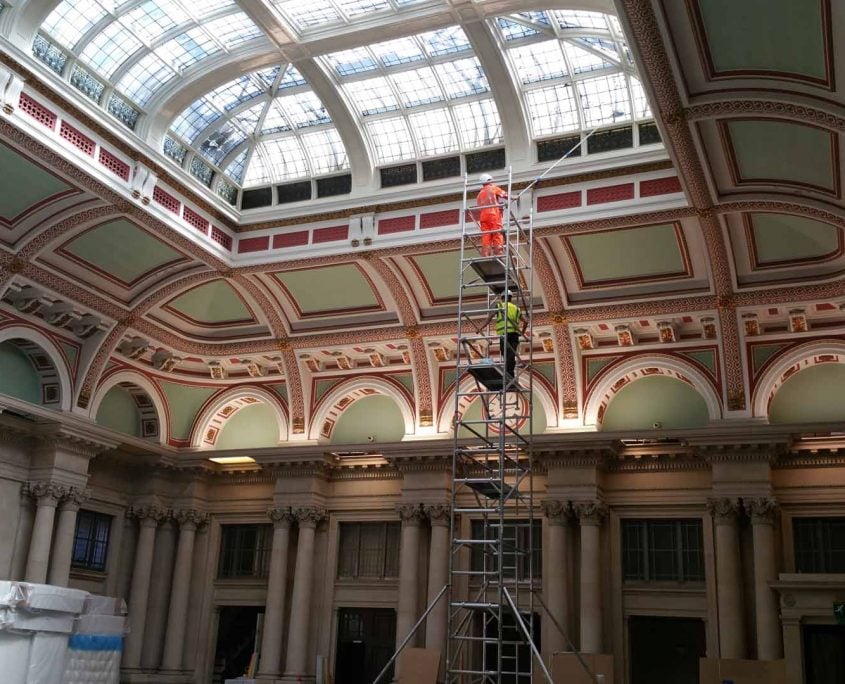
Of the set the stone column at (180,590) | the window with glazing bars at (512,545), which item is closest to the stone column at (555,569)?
the window with glazing bars at (512,545)

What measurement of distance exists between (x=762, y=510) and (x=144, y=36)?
16.5 meters

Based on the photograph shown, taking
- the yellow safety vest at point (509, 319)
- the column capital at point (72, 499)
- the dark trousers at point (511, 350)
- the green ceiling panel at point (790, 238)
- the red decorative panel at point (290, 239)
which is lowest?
the column capital at point (72, 499)

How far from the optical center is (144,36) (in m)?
20.1

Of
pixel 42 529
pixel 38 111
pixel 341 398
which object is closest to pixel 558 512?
pixel 341 398

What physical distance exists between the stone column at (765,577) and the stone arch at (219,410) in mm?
13438

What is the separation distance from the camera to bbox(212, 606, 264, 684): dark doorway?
27.4m

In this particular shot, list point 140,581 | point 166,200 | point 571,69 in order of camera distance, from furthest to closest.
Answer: point 140,581, point 166,200, point 571,69

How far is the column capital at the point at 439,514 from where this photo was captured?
2472cm

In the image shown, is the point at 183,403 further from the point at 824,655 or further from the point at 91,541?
the point at 824,655

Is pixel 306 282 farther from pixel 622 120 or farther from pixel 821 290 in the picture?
pixel 821 290

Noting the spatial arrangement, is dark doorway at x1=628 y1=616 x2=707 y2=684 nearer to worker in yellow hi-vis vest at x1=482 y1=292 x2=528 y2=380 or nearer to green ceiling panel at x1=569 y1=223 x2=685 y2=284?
green ceiling panel at x1=569 y1=223 x2=685 y2=284

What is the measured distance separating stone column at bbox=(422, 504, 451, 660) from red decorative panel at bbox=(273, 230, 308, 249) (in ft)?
24.1

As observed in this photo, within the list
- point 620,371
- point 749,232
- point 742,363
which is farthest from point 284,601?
point 749,232

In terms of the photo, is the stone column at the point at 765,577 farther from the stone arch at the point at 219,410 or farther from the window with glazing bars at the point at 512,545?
the stone arch at the point at 219,410
